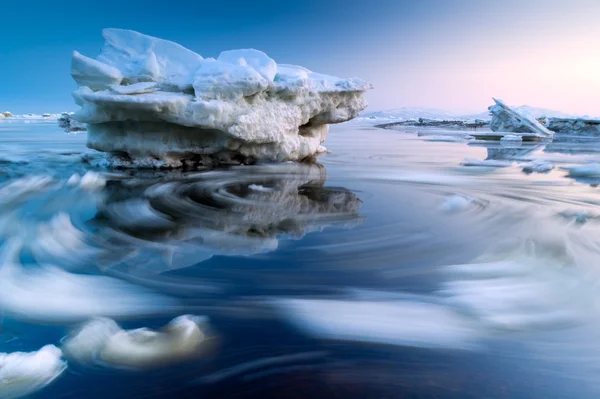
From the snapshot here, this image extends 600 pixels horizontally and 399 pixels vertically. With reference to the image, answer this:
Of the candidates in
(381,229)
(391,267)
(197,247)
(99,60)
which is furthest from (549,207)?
(99,60)

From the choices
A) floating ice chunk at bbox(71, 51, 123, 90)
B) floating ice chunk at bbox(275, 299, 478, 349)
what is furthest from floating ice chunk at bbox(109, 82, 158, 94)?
floating ice chunk at bbox(275, 299, 478, 349)

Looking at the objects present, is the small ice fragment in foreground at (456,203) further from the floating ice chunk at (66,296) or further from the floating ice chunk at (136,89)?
the floating ice chunk at (136,89)

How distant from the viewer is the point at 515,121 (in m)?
17.6

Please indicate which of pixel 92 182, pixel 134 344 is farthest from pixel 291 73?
pixel 134 344

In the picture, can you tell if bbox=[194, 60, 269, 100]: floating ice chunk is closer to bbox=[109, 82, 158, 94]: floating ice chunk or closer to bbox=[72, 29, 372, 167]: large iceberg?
bbox=[72, 29, 372, 167]: large iceberg

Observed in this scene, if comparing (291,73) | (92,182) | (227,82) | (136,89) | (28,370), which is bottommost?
(28,370)

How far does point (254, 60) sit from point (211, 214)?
4076 mm

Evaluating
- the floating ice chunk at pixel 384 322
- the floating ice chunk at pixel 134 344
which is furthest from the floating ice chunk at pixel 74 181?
the floating ice chunk at pixel 384 322

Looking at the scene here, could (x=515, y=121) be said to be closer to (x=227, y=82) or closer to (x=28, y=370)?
(x=227, y=82)

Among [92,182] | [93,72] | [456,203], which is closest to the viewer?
[456,203]

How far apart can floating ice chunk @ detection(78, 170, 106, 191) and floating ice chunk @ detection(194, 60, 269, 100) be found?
186cm

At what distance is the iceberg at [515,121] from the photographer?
16859 millimetres

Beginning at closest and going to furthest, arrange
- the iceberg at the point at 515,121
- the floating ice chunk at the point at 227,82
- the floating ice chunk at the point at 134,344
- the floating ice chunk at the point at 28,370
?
the floating ice chunk at the point at 28,370 → the floating ice chunk at the point at 134,344 → the floating ice chunk at the point at 227,82 → the iceberg at the point at 515,121

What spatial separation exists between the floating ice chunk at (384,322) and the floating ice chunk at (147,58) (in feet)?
17.8
